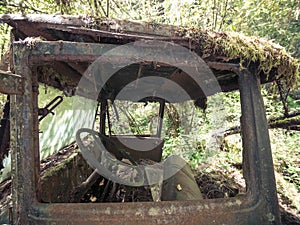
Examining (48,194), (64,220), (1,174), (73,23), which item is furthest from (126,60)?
(1,174)

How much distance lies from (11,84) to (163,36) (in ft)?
3.16

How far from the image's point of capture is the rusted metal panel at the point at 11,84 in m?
1.45

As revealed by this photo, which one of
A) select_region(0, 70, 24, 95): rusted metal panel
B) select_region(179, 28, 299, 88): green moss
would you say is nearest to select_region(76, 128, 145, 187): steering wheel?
select_region(0, 70, 24, 95): rusted metal panel

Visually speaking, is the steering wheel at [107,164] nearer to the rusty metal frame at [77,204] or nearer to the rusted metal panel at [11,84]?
the rusty metal frame at [77,204]

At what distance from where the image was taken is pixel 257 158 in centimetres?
182

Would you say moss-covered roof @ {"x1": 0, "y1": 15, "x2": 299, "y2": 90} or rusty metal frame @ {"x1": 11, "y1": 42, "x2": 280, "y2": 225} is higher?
moss-covered roof @ {"x1": 0, "y1": 15, "x2": 299, "y2": 90}

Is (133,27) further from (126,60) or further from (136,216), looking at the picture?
(136,216)

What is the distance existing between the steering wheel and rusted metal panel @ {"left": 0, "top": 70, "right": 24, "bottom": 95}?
1.44 m

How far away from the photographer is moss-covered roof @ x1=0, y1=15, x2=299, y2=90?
1.63 metres

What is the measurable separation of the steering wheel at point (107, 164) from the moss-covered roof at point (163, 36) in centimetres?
144

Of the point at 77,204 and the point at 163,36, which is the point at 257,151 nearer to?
the point at 163,36

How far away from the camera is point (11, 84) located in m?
1.48

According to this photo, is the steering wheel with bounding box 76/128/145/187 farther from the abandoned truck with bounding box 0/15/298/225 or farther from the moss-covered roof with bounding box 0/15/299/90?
the moss-covered roof with bounding box 0/15/299/90

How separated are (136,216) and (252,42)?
144 cm
